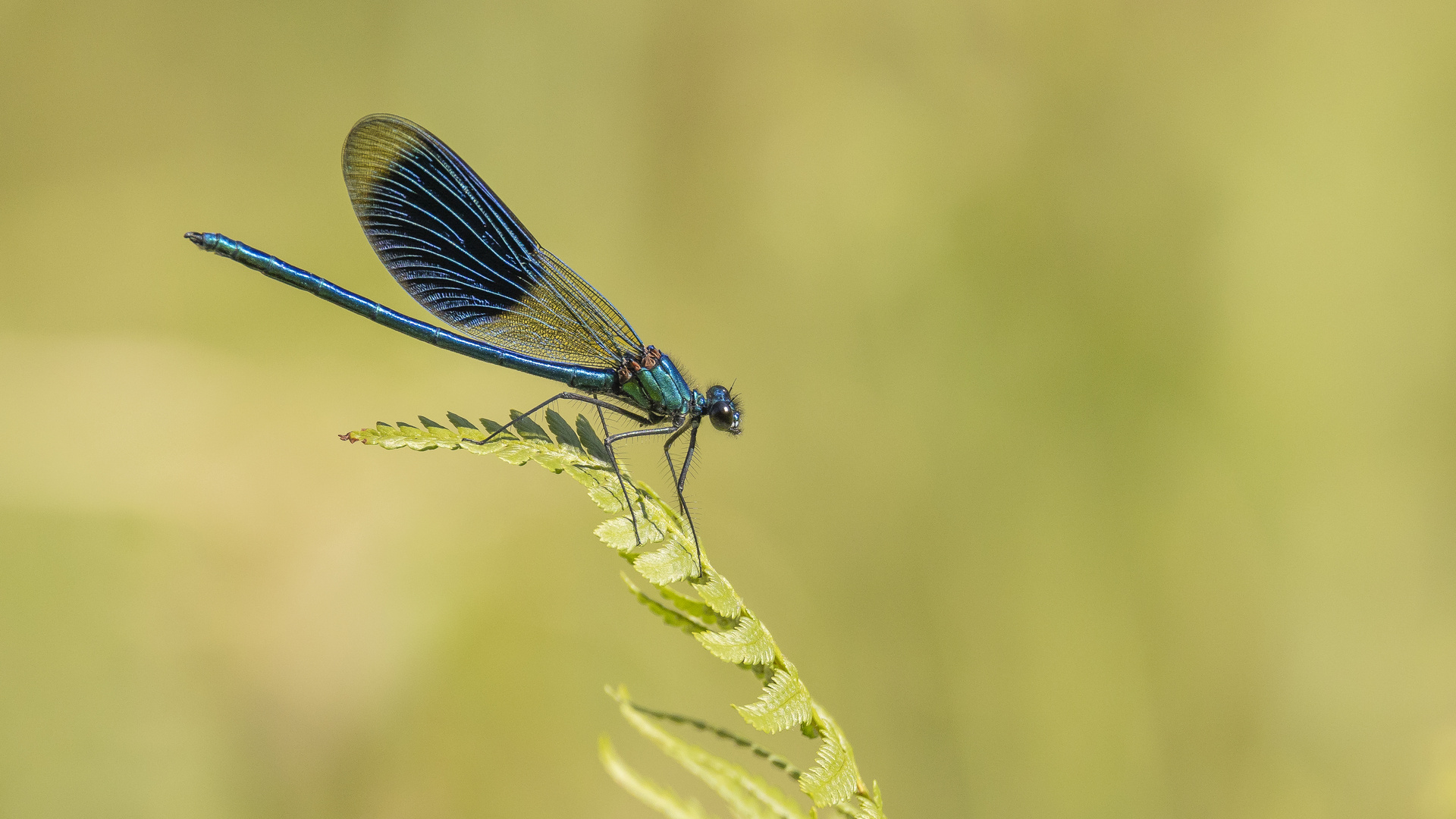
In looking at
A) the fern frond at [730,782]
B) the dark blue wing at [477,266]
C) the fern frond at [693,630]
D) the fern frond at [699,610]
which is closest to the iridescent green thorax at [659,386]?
the dark blue wing at [477,266]

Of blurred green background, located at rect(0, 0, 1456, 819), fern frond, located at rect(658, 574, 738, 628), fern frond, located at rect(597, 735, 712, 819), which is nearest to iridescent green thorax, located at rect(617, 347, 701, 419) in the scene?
blurred green background, located at rect(0, 0, 1456, 819)

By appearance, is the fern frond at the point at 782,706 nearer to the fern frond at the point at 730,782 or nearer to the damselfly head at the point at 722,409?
the fern frond at the point at 730,782

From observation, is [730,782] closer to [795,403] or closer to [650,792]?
[650,792]

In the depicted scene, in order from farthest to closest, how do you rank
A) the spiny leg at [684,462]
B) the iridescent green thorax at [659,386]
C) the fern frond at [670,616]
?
the iridescent green thorax at [659,386] → the spiny leg at [684,462] → the fern frond at [670,616]

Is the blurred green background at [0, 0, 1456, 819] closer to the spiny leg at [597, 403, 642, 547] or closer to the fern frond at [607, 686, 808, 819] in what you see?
the spiny leg at [597, 403, 642, 547]

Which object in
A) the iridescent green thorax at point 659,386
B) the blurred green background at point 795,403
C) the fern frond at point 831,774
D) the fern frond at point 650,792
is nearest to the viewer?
the fern frond at point 650,792

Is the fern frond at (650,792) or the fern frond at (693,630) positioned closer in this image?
the fern frond at (650,792)

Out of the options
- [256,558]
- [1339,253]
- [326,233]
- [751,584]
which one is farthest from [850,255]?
[256,558]
